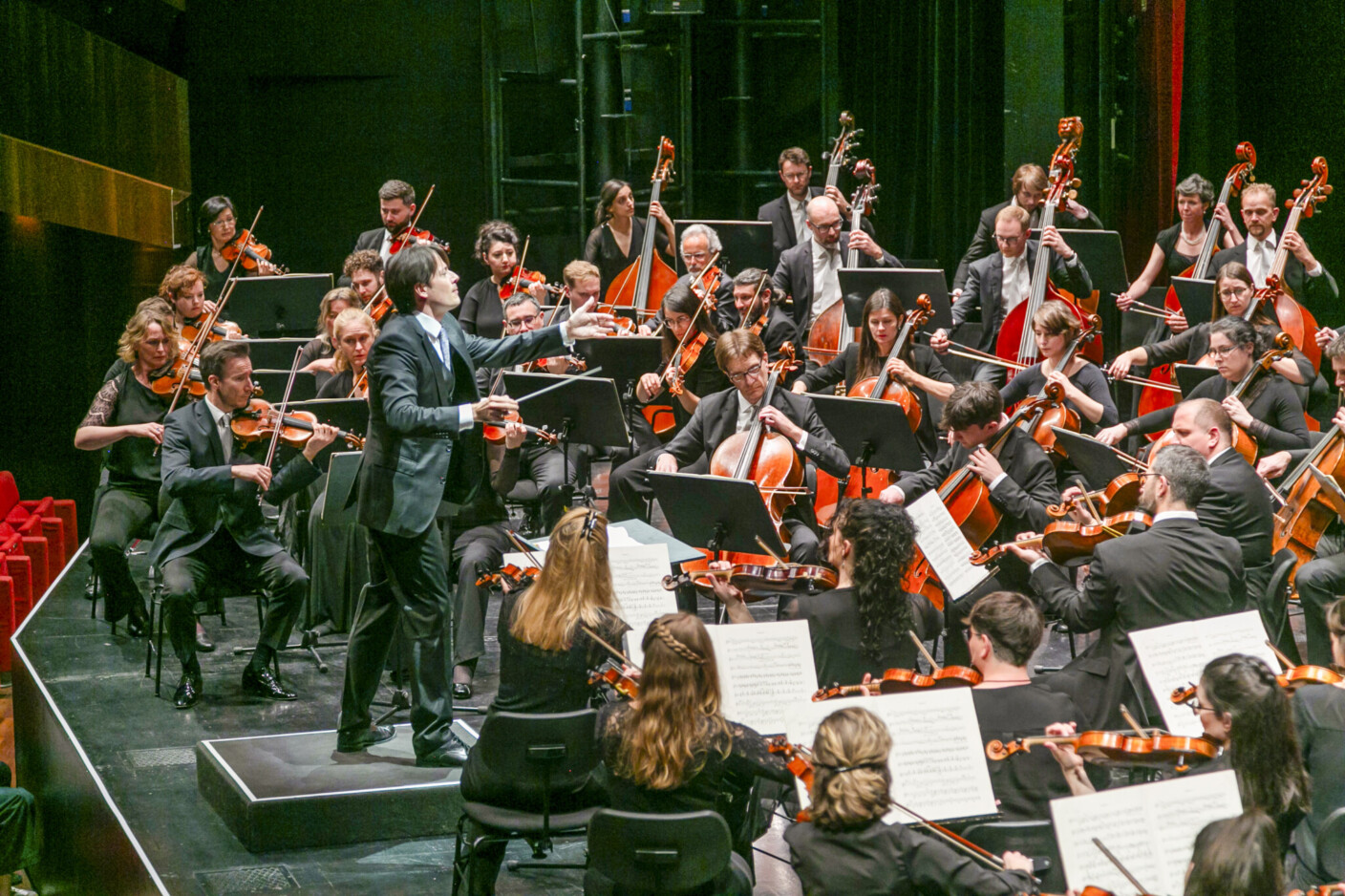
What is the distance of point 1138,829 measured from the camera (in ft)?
8.93

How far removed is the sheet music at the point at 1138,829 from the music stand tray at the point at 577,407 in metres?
3.23

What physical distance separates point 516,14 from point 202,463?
5986 millimetres

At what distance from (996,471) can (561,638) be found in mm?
2016

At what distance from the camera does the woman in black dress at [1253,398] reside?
18.3 feet

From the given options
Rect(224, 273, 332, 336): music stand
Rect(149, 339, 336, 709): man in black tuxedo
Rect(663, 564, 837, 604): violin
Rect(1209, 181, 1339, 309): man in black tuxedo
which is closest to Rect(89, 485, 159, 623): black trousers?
Rect(149, 339, 336, 709): man in black tuxedo

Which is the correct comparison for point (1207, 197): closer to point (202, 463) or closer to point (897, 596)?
point (897, 596)

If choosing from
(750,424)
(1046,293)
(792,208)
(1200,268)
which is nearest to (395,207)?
(792,208)

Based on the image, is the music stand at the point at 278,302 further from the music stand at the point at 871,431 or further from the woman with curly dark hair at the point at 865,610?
the woman with curly dark hair at the point at 865,610

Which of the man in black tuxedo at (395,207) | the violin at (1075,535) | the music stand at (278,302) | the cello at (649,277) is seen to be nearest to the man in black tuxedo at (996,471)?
the violin at (1075,535)

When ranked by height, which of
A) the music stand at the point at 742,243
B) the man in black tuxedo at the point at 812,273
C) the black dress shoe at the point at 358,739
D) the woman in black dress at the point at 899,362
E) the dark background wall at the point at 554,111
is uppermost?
the dark background wall at the point at 554,111

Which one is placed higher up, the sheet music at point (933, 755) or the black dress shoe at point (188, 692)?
the sheet music at point (933, 755)

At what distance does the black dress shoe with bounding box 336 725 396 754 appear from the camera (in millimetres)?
4551

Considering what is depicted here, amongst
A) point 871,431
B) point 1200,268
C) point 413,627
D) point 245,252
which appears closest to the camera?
point 413,627

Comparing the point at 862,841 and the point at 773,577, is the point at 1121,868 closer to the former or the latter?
the point at 862,841
